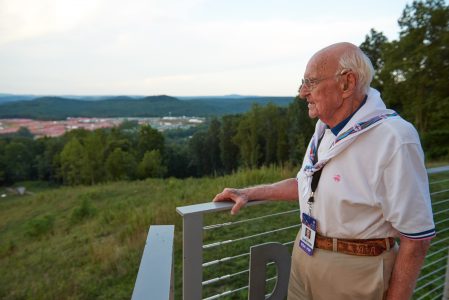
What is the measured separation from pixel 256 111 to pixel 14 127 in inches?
2452

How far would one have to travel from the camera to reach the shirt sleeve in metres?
1.19

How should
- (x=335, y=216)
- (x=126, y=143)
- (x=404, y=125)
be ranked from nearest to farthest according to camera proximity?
(x=404, y=125) < (x=335, y=216) < (x=126, y=143)

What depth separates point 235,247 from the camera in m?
4.75

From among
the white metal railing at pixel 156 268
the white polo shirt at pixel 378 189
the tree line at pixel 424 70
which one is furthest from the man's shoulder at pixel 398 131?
the tree line at pixel 424 70

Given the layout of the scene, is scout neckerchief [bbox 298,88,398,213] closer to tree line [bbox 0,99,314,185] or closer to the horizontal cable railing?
the horizontal cable railing

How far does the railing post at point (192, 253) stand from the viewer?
57.2 inches

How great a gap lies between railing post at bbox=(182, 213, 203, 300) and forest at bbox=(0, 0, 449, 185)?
7344 millimetres

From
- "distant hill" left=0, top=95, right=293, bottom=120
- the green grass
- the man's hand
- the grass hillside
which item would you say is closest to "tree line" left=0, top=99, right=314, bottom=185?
the grass hillside

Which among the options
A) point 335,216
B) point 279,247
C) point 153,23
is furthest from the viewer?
point 153,23

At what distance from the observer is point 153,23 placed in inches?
669

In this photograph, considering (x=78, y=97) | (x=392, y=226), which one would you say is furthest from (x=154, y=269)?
(x=78, y=97)

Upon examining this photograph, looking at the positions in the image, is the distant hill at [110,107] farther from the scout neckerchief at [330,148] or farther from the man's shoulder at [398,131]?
the man's shoulder at [398,131]

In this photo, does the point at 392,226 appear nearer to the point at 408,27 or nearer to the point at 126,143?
the point at 408,27

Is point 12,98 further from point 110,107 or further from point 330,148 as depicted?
point 330,148
